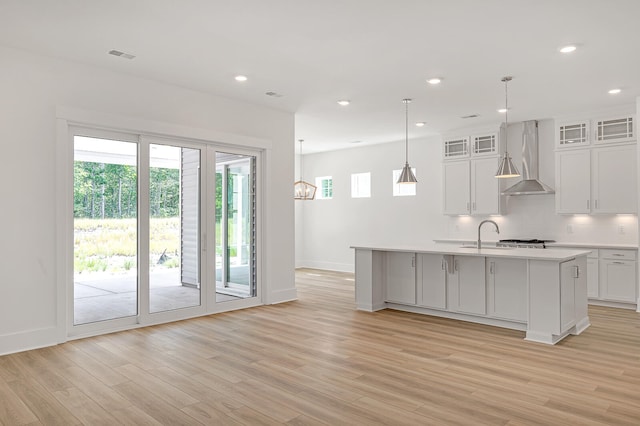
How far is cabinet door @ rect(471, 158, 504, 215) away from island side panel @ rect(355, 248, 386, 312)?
2680 millimetres

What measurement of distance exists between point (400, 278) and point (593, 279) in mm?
2946

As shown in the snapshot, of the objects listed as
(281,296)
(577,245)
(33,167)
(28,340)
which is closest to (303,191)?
(281,296)

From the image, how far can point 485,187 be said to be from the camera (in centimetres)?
796

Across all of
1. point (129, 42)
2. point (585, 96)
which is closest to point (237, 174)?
point (129, 42)

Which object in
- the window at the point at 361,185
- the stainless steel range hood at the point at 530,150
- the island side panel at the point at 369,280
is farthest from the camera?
the window at the point at 361,185

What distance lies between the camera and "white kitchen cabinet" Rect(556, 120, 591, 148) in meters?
6.98

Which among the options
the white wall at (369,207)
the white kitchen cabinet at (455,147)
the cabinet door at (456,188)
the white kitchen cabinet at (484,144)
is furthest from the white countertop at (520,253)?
the white wall at (369,207)

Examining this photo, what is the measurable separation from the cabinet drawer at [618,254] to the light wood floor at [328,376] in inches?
51.9

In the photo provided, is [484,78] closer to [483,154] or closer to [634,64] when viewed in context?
[634,64]

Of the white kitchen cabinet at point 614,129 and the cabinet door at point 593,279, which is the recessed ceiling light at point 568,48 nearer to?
the white kitchen cabinet at point 614,129

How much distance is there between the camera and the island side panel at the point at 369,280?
6.14 meters

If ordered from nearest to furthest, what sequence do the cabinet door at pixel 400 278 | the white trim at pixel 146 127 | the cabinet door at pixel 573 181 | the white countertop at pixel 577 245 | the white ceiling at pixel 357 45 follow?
the white ceiling at pixel 357 45
the white trim at pixel 146 127
the cabinet door at pixel 400 278
the white countertop at pixel 577 245
the cabinet door at pixel 573 181

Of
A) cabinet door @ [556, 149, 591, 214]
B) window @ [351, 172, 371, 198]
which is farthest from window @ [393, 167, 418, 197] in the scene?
cabinet door @ [556, 149, 591, 214]

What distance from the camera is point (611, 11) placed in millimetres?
3648
